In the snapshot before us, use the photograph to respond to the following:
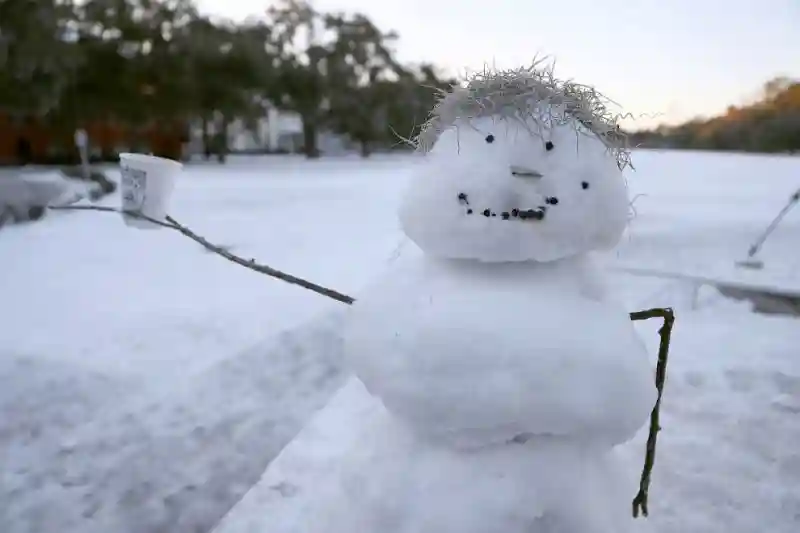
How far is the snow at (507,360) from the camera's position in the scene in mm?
1410

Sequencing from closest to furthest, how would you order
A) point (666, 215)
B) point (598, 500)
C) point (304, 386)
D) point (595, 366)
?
point (595, 366)
point (598, 500)
point (304, 386)
point (666, 215)

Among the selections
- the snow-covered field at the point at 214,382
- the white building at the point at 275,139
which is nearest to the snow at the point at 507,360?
the snow-covered field at the point at 214,382

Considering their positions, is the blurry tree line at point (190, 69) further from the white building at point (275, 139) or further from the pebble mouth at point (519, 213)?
the pebble mouth at point (519, 213)

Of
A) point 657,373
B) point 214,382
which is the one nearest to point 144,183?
point 214,382

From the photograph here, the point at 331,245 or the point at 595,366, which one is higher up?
the point at 595,366

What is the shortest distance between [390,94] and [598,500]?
109ft

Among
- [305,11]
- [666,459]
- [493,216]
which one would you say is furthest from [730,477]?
[305,11]

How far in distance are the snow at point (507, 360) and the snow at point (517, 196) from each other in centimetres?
9

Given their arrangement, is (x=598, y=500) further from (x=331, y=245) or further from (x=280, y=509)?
(x=331, y=245)

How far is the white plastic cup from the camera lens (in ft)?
7.32

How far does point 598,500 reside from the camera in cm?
154

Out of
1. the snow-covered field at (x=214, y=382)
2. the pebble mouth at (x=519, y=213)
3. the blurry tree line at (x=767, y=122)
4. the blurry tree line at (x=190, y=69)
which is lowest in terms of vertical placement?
the snow-covered field at (x=214, y=382)

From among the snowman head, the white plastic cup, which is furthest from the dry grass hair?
the white plastic cup

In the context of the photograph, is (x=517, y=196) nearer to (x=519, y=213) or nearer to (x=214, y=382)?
(x=519, y=213)
